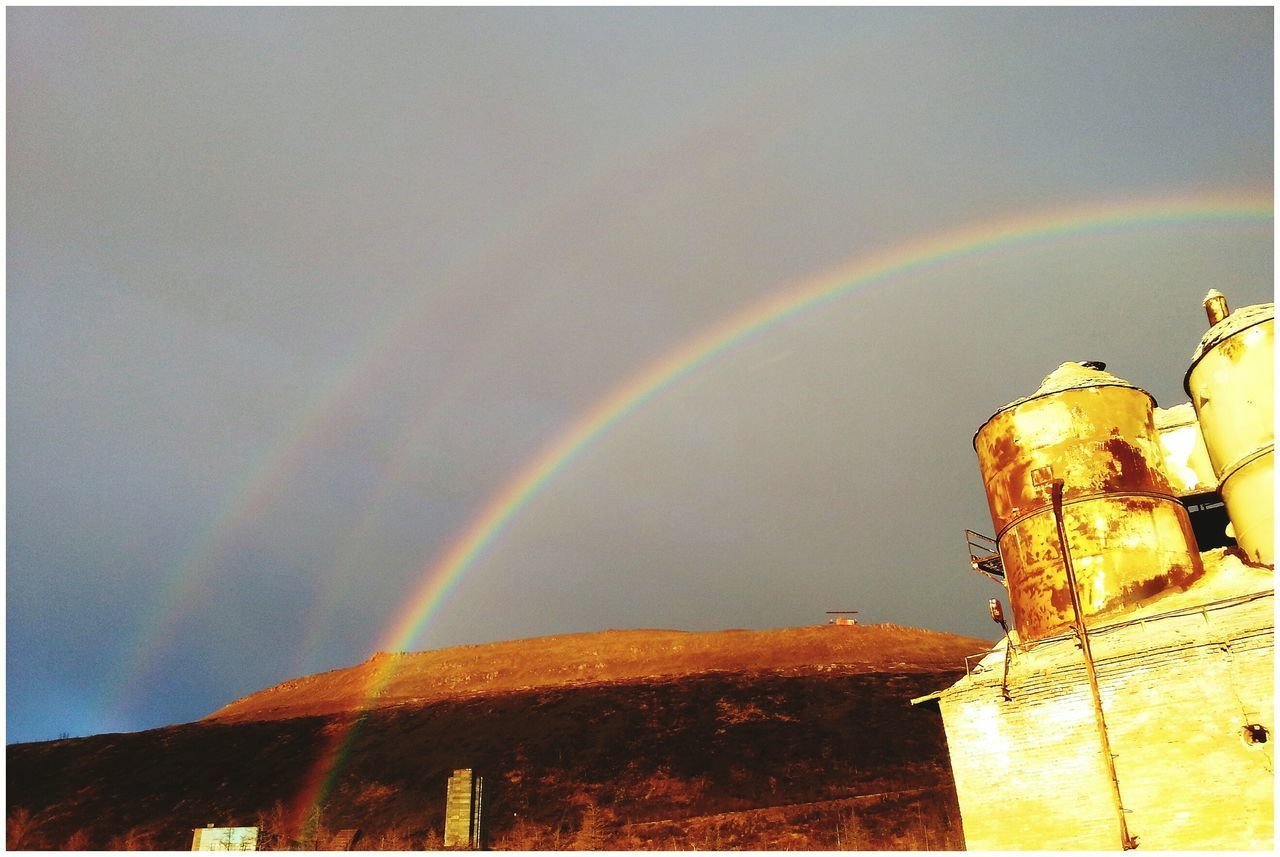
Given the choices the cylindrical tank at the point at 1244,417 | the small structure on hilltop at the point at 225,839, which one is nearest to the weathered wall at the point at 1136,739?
the cylindrical tank at the point at 1244,417

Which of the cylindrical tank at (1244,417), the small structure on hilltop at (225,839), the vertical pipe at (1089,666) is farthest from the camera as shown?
the small structure on hilltop at (225,839)

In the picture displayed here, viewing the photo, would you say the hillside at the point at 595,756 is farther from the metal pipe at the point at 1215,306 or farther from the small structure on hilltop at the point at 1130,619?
the metal pipe at the point at 1215,306

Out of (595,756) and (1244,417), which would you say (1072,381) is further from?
(595,756)

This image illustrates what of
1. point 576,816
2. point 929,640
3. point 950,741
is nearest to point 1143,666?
point 950,741

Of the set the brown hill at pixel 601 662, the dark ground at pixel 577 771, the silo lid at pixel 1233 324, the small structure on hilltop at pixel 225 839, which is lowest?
the small structure on hilltop at pixel 225 839

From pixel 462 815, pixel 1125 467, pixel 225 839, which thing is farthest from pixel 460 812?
pixel 1125 467
